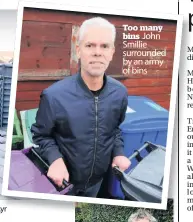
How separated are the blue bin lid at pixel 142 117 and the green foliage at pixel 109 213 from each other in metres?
0.29

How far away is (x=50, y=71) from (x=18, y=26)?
0.19 m

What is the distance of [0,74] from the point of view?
172 cm

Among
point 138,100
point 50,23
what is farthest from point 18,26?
point 138,100

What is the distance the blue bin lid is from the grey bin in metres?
0.43

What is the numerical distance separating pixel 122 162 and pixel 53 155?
0.83 ft

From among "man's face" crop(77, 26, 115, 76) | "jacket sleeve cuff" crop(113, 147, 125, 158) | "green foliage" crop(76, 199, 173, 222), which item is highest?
"man's face" crop(77, 26, 115, 76)

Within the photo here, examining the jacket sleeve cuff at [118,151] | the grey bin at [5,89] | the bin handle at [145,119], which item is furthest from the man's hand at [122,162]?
the grey bin at [5,89]

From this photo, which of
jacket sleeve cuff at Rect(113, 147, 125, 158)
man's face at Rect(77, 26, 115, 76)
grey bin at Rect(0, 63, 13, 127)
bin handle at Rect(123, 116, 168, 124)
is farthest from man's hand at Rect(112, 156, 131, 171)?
grey bin at Rect(0, 63, 13, 127)

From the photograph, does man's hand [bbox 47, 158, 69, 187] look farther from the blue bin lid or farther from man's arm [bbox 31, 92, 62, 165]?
the blue bin lid

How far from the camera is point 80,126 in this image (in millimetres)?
1683

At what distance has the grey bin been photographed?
1.72m

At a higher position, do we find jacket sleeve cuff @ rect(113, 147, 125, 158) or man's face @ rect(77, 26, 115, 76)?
man's face @ rect(77, 26, 115, 76)

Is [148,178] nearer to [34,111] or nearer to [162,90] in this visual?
[162,90]

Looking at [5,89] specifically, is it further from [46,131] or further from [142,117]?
[142,117]
